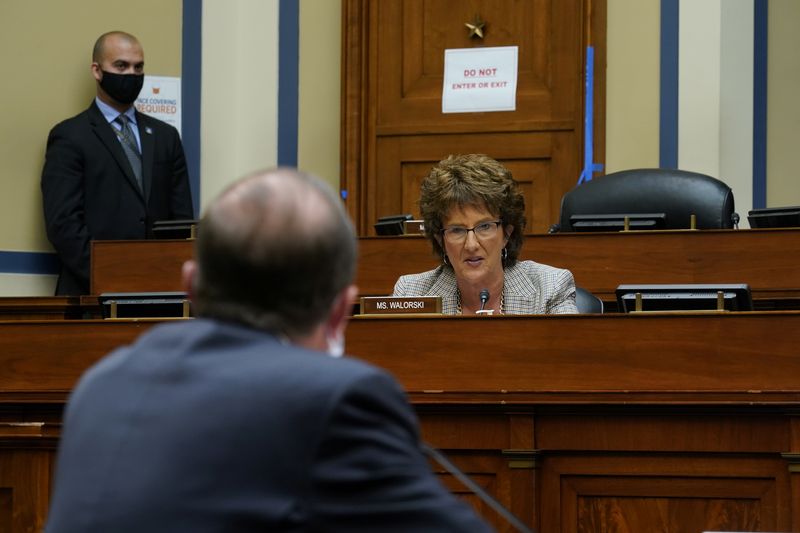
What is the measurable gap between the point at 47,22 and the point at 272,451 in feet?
18.7

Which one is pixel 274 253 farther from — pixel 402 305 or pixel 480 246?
pixel 480 246

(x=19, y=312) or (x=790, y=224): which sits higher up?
(x=790, y=224)

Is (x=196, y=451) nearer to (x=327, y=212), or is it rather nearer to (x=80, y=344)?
(x=327, y=212)

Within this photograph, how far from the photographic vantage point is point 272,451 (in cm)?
113

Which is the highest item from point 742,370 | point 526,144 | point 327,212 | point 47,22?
point 47,22

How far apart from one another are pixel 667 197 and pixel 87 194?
277cm

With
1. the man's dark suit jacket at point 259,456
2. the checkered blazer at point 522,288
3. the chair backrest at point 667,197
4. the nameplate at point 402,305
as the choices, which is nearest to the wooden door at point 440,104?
the chair backrest at point 667,197

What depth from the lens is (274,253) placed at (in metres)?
1.21

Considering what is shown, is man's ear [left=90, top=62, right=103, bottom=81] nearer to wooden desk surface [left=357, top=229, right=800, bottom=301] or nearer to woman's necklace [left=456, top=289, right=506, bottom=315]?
wooden desk surface [left=357, top=229, right=800, bottom=301]

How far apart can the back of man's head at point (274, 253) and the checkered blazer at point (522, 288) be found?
257cm

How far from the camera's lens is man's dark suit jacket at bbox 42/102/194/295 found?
601 cm

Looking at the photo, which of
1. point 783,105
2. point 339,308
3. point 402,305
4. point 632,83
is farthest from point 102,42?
point 339,308

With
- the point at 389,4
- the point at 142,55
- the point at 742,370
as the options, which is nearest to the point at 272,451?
the point at 742,370

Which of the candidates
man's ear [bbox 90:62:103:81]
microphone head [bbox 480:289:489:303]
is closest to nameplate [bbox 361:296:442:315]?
microphone head [bbox 480:289:489:303]
